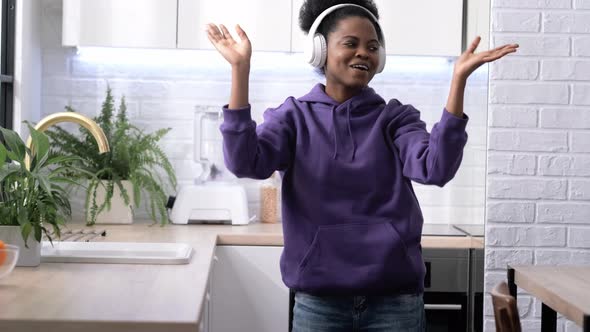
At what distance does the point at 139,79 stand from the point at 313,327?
6.24 ft

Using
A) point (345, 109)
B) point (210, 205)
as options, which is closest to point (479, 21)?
point (210, 205)

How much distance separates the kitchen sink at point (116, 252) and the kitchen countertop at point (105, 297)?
40mm

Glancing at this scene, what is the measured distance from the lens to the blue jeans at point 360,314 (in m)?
1.72

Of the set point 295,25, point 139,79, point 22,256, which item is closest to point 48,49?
point 139,79

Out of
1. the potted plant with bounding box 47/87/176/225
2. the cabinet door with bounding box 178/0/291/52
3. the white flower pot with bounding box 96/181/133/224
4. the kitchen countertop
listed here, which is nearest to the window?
the potted plant with bounding box 47/87/176/225

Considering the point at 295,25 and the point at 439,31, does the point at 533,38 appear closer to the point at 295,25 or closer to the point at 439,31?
the point at 439,31

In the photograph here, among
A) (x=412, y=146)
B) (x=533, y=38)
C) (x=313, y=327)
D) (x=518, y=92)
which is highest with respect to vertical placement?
(x=533, y=38)

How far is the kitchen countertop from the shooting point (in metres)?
1.26

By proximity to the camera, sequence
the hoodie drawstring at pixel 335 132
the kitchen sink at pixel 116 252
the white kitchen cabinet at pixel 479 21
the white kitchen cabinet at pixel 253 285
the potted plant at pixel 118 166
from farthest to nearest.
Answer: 1. the potted plant at pixel 118 166
2. the white kitchen cabinet at pixel 479 21
3. the white kitchen cabinet at pixel 253 285
4. the kitchen sink at pixel 116 252
5. the hoodie drawstring at pixel 335 132

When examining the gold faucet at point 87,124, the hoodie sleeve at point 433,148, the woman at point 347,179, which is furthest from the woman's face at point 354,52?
the gold faucet at point 87,124

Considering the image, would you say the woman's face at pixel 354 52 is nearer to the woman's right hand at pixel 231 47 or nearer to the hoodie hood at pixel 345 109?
the hoodie hood at pixel 345 109

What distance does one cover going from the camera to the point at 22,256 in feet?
6.06

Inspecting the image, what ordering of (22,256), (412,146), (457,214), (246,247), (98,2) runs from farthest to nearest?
(457,214)
(98,2)
(246,247)
(22,256)
(412,146)

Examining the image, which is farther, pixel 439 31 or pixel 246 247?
pixel 439 31
